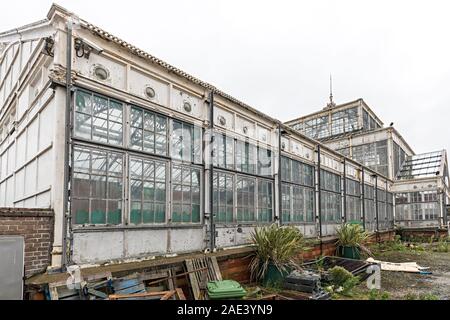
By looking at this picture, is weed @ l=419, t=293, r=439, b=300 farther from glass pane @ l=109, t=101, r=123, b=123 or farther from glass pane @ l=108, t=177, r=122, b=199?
glass pane @ l=109, t=101, r=123, b=123

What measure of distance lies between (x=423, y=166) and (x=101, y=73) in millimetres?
25683

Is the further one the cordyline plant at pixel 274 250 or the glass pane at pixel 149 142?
the cordyline plant at pixel 274 250

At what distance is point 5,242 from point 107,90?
3.08 m

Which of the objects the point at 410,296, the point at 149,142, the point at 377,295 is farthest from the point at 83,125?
the point at 410,296

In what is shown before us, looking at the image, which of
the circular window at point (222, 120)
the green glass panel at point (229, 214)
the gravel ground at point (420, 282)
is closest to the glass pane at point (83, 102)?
the circular window at point (222, 120)

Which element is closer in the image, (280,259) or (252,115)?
(280,259)

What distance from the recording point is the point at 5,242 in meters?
4.45

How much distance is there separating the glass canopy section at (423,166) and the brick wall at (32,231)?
25.2m

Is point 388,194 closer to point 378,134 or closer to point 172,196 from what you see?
point 378,134

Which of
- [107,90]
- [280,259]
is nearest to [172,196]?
[107,90]

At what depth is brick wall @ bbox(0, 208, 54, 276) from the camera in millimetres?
4625

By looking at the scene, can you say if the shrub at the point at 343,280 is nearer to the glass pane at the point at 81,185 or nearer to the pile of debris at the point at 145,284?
the pile of debris at the point at 145,284

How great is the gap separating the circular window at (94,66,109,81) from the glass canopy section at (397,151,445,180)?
24174 millimetres

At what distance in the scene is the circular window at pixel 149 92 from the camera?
22.5 feet
